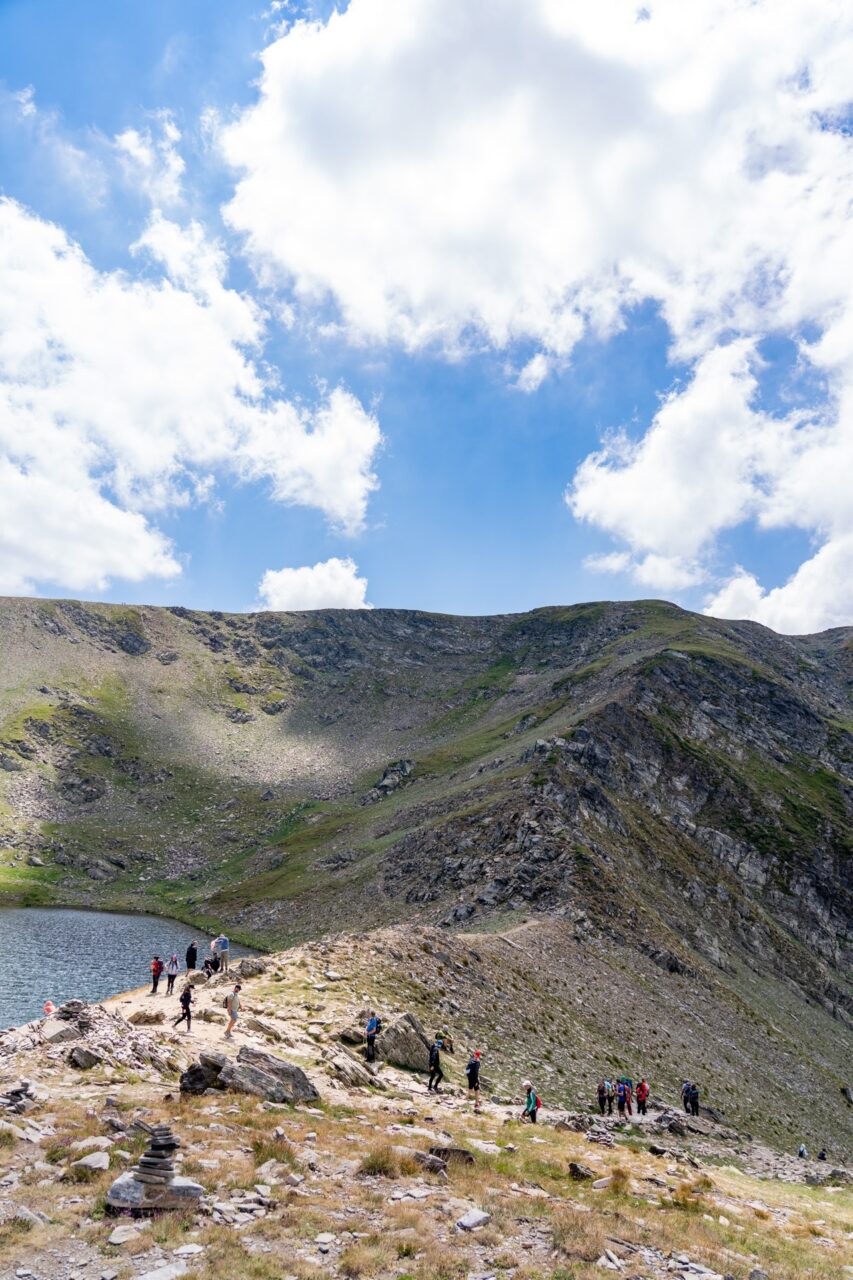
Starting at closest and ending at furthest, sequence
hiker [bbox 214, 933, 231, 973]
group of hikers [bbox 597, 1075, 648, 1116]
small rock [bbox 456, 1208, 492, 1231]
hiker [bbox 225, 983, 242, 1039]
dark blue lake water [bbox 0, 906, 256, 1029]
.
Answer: small rock [bbox 456, 1208, 492, 1231] < hiker [bbox 225, 983, 242, 1039] < group of hikers [bbox 597, 1075, 648, 1116] < hiker [bbox 214, 933, 231, 973] < dark blue lake water [bbox 0, 906, 256, 1029]

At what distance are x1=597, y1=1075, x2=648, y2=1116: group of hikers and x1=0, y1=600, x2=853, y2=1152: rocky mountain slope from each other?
2462 mm

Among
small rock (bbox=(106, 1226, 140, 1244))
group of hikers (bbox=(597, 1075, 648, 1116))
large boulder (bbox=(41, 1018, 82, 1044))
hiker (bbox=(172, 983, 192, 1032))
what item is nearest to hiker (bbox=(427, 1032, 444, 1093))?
hiker (bbox=(172, 983, 192, 1032))

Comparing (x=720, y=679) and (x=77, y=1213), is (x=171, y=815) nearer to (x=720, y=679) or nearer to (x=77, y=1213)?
(x=720, y=679)

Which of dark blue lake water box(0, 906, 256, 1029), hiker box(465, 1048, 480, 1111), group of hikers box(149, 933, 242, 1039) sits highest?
group of hikers box(149, 933, 242, 1039)

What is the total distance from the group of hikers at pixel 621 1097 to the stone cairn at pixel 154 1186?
98.0 feet

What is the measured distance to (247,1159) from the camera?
18.8m

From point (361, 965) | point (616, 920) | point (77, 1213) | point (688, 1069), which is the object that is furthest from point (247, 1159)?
point (616, 920)

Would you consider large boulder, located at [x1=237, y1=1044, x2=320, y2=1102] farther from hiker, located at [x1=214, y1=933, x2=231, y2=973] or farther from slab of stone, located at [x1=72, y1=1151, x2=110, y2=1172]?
hiker, located at [x1=214, y1=933, x2=231, y2=973]

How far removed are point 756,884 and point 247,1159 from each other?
101 metres

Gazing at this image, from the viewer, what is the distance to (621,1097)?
128 feet

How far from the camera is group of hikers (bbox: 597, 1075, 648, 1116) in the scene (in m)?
38.9

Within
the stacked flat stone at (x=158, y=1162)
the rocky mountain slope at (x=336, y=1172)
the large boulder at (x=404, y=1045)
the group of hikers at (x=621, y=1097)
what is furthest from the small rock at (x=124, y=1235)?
the group of hikers at (x=621, y=1097)

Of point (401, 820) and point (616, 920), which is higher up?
point (401, 820)

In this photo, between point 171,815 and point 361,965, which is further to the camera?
point 171,815
